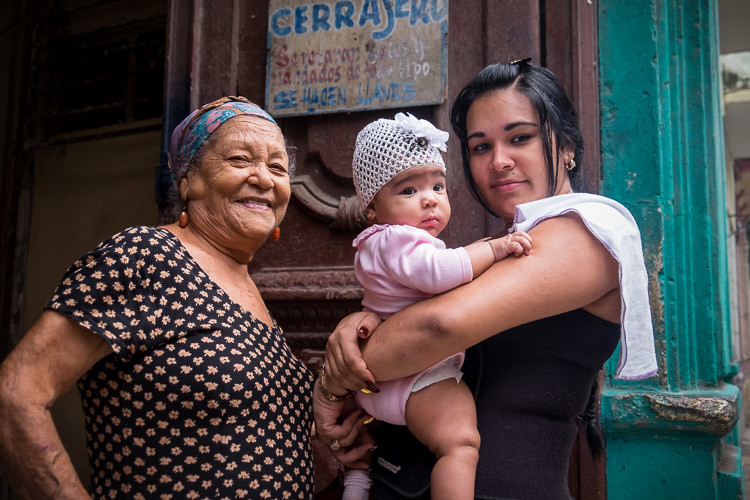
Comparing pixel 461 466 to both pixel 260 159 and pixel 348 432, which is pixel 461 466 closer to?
pixel 348 432

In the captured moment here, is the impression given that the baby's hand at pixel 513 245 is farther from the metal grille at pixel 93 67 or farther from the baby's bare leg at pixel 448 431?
the metal grille at pixel 93 67

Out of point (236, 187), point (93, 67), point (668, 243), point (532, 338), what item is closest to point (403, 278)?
point (532, 338)

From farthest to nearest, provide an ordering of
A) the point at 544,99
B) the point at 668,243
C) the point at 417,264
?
the point at 668,243, the point at 544,99, the point at 417,264

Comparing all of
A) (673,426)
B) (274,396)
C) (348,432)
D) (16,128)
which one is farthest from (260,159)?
(16,128)

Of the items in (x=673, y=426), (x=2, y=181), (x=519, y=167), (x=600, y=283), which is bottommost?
(x=673, y=426)

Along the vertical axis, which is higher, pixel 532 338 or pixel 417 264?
pixel 417 264

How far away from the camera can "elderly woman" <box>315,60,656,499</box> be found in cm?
145

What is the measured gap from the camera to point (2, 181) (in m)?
4.59

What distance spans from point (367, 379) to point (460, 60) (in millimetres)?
1724

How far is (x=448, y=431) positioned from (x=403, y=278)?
1.28 feet

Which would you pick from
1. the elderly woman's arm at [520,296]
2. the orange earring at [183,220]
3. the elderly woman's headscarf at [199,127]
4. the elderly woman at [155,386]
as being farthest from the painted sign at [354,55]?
the elderly woman's arm at [520,296]

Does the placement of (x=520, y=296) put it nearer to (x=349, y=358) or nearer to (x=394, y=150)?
(x=349, y=358)

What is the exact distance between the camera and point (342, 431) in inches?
68.6

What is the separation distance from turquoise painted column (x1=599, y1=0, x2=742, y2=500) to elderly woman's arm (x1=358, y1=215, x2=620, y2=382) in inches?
46.7
